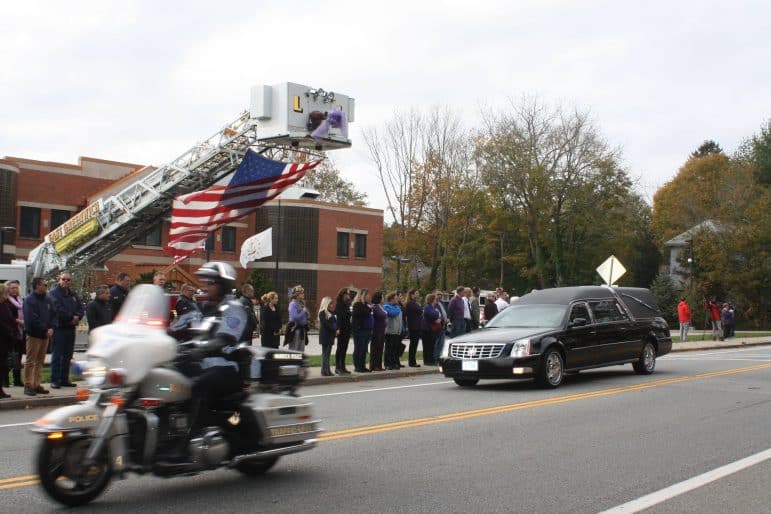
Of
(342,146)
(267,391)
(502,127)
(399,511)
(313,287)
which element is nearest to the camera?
(399,511)

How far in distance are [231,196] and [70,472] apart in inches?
690

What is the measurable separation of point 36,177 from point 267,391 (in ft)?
127

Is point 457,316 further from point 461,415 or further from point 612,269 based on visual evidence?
point 461,415

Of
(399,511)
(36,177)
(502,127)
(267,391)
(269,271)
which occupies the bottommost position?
(399,511)

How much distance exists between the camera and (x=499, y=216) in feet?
223

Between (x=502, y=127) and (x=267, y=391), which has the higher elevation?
(x=502, y=127)

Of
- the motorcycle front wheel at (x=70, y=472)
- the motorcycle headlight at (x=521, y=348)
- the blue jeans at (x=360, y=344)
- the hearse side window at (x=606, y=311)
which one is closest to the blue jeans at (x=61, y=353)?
the blue jeans at (x=360, y=344)

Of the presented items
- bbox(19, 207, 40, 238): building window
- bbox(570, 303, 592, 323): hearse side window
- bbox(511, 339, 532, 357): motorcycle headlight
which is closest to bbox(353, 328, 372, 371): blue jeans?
bbox(511, 339, 532, 357): motorcycle headlight

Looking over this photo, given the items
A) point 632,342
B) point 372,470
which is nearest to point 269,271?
point 632,342

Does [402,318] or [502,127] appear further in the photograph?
[502,127]

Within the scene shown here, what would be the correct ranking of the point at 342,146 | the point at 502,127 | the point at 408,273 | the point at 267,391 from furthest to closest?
the point at 408,273 < the point at 502,127 < the point at 342,146 < the point at 267,391

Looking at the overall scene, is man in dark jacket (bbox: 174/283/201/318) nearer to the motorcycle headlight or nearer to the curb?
the curb

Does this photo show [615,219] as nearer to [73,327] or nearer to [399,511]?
[73,327]

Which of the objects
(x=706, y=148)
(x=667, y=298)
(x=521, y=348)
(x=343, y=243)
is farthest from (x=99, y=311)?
(x=706, y=148)
